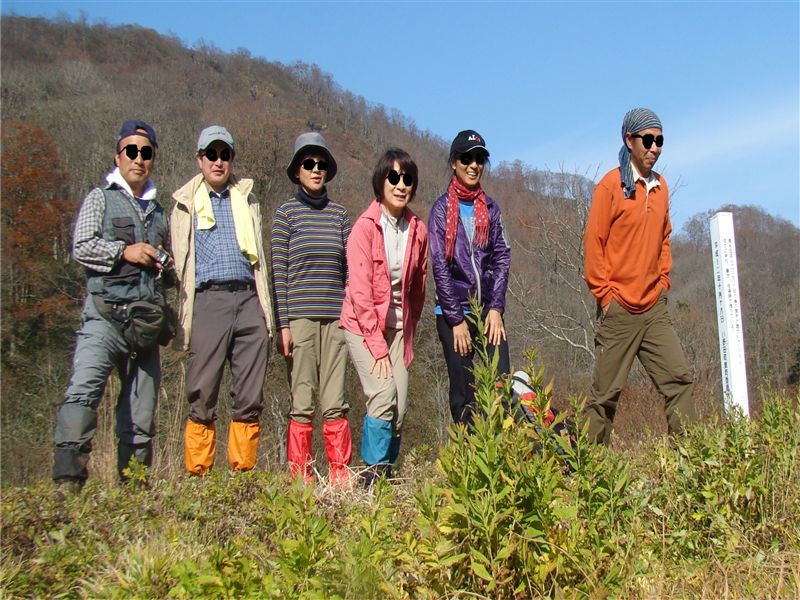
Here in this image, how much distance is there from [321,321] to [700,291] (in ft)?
84.8

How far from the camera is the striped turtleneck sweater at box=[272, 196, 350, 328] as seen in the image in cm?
457

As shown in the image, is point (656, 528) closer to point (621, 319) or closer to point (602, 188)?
point (621, 319)

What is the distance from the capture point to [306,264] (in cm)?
461

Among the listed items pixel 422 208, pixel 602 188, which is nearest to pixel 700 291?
pixel 422 208

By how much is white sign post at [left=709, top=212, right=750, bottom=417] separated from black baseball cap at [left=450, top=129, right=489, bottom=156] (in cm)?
229

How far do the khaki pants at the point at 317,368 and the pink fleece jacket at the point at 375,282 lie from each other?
0.23m

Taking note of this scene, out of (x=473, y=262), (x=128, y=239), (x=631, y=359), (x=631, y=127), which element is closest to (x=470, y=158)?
(x=473, y=262)

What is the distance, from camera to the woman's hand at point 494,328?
430 centimetres

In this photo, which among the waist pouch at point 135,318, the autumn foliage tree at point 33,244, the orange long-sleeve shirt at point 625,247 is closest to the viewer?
the waist pouch at point 135,318

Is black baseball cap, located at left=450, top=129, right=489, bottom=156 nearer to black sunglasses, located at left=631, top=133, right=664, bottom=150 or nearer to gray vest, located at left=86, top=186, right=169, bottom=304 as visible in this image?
black sunglasses, located at left=631, top=133, right=664, bottom=150

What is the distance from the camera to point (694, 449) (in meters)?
2.94

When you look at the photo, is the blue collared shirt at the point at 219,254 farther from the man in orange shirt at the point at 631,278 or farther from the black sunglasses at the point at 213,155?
the man in orange shirt at the point at 631,278

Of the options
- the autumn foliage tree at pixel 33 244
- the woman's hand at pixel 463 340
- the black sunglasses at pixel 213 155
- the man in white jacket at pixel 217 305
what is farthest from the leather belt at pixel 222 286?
the autumn foliage tree at pixel 33 244

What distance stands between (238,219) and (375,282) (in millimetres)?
994
